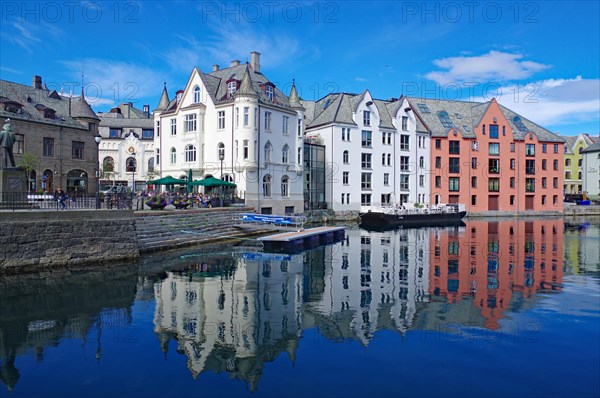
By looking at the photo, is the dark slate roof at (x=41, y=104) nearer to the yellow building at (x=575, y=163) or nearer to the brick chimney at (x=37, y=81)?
the brick chimney at (x=37, y=81)

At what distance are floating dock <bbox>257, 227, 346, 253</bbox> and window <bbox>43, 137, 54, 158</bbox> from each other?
27.7 meters

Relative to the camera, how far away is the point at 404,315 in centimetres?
1532

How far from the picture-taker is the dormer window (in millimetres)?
49469

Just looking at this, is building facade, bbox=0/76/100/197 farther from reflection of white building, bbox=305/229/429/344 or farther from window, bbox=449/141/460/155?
window, bbox=449/141/460/155

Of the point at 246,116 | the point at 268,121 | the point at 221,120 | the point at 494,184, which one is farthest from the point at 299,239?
the point at 494,184

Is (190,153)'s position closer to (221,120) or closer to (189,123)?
(189,123)

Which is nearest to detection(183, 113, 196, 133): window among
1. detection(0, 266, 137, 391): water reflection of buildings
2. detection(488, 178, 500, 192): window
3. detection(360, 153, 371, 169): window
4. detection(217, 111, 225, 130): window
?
detection(217, 111, 225, 130): window

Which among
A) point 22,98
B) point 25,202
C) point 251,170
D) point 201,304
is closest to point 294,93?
point 251,170

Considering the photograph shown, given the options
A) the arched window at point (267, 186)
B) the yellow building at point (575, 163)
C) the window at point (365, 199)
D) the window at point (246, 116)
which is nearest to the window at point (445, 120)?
the window at point (365, 199)

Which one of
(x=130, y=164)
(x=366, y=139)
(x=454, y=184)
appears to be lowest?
(x=454, y=184)

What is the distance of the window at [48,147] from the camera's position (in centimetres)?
4666

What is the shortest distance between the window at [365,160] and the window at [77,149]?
34271 millimetres

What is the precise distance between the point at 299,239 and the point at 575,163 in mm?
91668

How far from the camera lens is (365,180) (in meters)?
63.6
